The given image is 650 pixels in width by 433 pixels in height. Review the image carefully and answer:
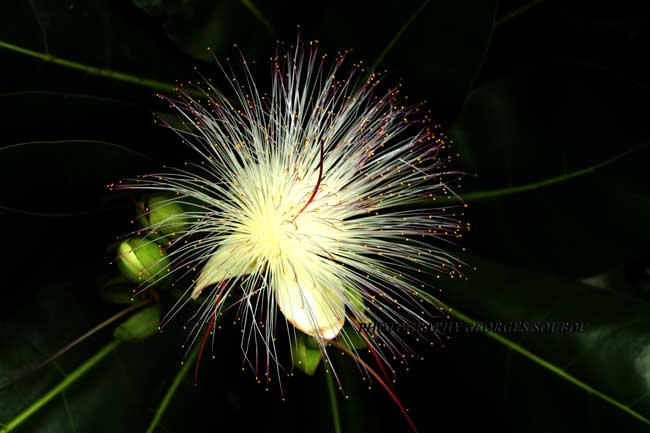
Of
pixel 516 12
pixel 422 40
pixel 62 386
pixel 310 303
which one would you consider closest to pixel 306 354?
pixel 310 303

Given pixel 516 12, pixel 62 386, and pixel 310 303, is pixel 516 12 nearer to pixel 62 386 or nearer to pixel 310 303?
pixel 310 303

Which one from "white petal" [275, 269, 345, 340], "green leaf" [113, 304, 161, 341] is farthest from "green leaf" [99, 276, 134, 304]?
"white petal" [275, 269, 345, 340]

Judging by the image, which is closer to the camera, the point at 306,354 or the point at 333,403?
the point at 306,354

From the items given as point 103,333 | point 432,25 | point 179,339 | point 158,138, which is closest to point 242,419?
point 179,339

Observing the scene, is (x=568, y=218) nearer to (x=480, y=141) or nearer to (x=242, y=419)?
(x=480, y=141)

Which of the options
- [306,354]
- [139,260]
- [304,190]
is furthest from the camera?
[304,190]

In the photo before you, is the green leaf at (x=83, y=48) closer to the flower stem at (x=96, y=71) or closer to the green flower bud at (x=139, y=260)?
the flower stem at (x=96, y=71)
